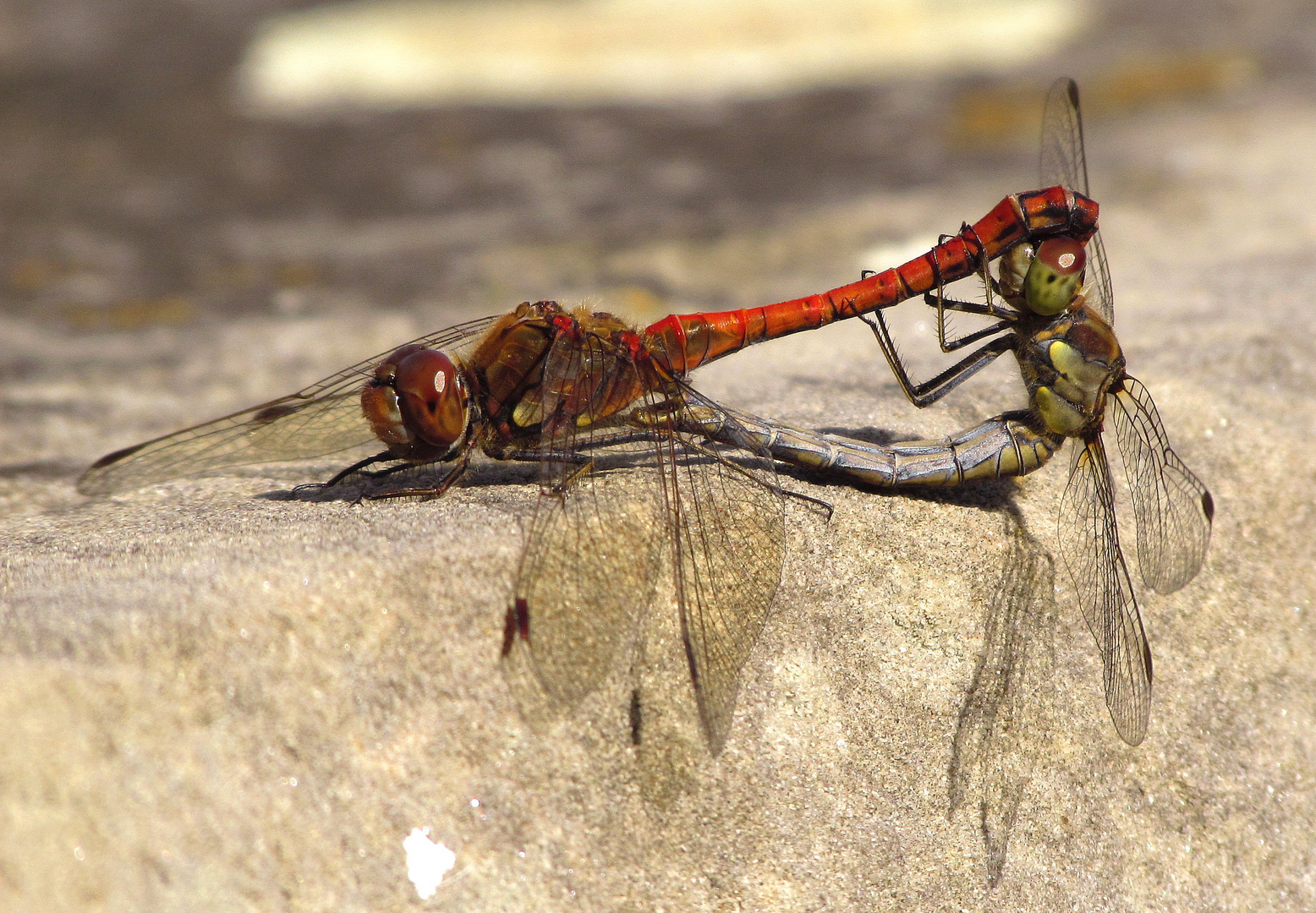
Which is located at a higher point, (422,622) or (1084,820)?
(422,622)

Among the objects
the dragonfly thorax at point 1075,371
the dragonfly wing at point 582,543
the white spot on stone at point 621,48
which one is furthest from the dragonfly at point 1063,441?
the white spot on stone at point 621,48

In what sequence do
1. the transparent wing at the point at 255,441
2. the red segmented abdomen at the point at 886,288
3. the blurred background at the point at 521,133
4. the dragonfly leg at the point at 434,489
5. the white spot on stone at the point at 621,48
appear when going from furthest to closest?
the white spot on stone at the point at 621,48
the blurred background at the point at 521,133
the transparent wing at the point at 255,441
the red segmented abdomen at the point at 886,288
the dragonfly leg at the point at 434,489

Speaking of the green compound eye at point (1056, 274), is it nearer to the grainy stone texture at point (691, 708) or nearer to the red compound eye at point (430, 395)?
the grainy stone texture at point (691, 708)

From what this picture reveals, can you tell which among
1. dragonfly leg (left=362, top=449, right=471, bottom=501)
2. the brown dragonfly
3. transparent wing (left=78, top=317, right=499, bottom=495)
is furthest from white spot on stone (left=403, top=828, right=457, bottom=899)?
transparent wing (left=78, top=317, right=499, bottom=495)

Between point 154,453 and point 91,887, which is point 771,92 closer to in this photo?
point 154,453

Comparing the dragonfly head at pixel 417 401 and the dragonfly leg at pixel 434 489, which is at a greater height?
the dragonfly head at pixel 417 401

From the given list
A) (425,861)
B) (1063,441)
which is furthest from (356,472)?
(1063,441)

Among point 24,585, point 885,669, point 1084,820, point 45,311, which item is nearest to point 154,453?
point 24,585
